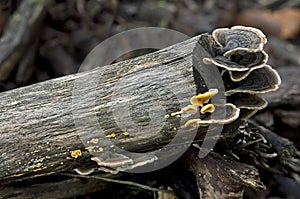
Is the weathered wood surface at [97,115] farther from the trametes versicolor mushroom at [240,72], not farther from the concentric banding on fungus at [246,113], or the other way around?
the concentric banding on fungus at [246,113]

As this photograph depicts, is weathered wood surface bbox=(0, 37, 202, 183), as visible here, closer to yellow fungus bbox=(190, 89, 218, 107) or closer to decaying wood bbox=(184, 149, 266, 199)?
yellow fungus bbox=(190, 89, 218, 107)

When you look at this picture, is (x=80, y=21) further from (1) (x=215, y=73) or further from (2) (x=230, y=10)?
(1) (x=215, y=73)

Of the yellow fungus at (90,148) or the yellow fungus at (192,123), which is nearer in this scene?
the yellow fungus at (192,123)

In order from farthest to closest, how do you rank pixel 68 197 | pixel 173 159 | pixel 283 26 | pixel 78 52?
pixel 283 26
pixel 78 52
pixel 68 197
pixel 173 159

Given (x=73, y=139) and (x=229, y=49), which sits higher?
(x=229, y=49)

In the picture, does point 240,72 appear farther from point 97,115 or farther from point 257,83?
point 97,115

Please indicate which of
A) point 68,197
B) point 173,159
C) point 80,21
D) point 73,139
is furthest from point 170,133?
point 80,21

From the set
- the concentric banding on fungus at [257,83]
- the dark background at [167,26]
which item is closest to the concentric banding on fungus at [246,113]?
the concentric banding on fungus at [257,83]
